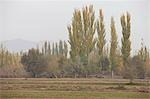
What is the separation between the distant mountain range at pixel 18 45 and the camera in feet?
26.3

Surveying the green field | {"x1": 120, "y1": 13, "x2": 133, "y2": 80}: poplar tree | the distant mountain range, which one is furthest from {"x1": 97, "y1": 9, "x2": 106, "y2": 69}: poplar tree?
the distant mountain range

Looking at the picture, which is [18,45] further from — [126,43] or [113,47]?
[126,43]

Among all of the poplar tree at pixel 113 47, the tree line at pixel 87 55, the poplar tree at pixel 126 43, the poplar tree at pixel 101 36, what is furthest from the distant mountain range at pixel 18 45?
the poplar tree at pixel 126 43

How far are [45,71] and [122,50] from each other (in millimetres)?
1008

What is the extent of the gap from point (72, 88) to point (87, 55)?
46 cm

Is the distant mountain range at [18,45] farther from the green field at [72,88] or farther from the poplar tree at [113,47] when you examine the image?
the poplar tree at [113,47]

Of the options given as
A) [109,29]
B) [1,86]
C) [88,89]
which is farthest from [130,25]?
[1,86]

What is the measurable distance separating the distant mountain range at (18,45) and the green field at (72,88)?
0.38 meters

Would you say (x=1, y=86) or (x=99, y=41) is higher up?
(x=99, y=41)

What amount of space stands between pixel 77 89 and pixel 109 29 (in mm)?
860

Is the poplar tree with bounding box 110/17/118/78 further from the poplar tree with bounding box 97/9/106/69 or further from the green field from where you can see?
the green field

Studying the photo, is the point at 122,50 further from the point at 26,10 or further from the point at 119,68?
the point at 26,10

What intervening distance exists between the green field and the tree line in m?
0.08

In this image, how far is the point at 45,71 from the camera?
26.7 feet
